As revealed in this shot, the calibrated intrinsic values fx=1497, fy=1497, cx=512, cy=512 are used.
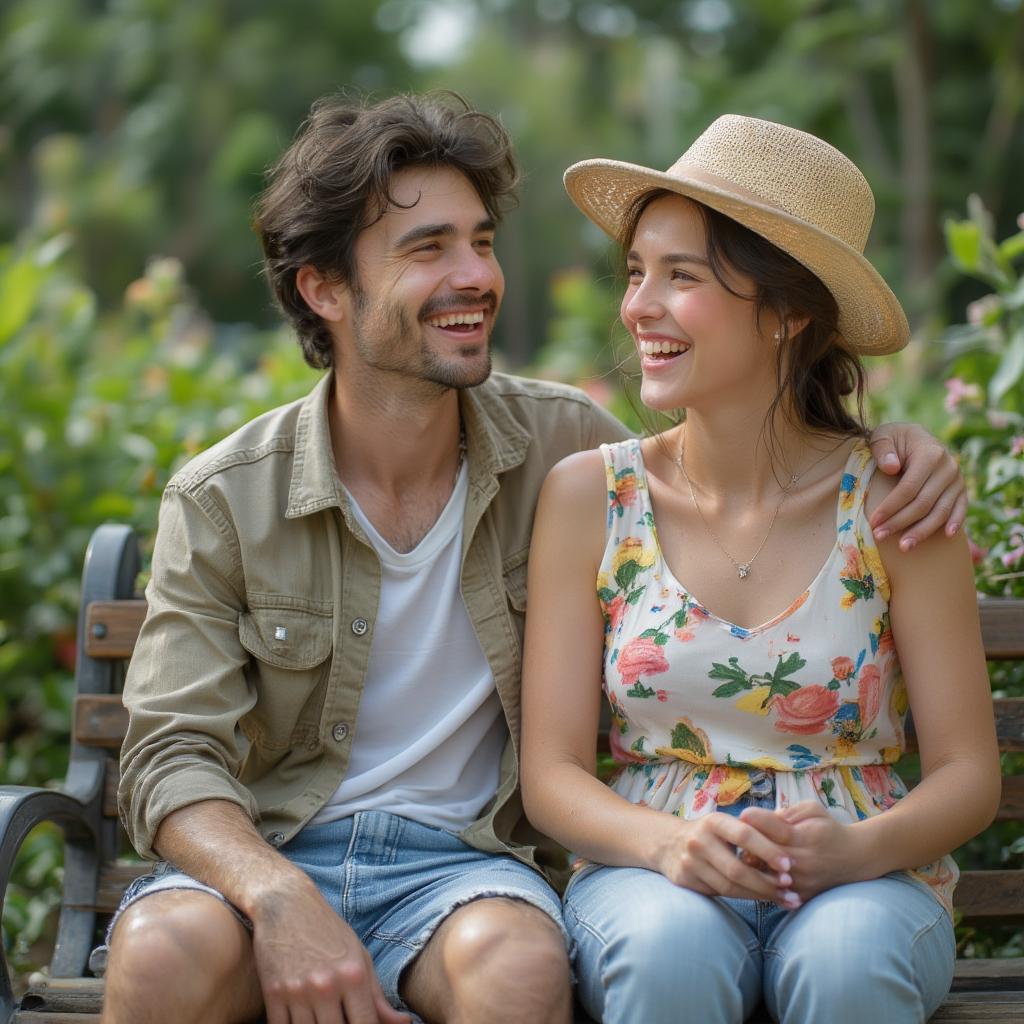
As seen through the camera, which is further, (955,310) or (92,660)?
(955,310)

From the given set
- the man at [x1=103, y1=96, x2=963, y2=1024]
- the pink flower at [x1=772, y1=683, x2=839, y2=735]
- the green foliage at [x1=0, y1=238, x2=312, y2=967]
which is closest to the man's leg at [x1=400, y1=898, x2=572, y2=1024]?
the man at [x1=103, y1=96, x2=963, y2=1024]

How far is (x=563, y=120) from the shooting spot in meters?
35.7

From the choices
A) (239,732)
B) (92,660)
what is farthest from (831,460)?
(92,660)

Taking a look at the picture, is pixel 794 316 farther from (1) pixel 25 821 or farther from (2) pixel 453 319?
(1) pixel 25 821

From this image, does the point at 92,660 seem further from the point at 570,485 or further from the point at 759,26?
the point at 759,26

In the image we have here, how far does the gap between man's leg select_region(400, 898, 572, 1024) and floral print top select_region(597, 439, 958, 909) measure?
1.36ft

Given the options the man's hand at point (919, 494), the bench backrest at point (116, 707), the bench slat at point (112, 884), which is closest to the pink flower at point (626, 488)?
the man's hand at point (919, 494)

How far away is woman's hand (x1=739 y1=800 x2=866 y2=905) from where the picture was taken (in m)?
2.54

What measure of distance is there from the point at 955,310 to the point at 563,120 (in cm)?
1905

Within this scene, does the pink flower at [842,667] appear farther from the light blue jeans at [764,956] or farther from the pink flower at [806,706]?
the light blue jeans at [764,956]

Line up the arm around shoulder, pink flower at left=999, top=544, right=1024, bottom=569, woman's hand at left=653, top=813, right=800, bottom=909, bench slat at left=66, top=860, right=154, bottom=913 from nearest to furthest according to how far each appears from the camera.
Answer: woman's hand at left=653, top=813, right=800, bottom=909, the arm around shoulder, bench slat at left=66, top=860, right=154, bottom=913, pink flower at left=999, top=544, right=1024, bottom=569

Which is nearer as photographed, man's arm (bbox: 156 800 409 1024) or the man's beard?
man's arm (bbox: 156 800 409 1024)

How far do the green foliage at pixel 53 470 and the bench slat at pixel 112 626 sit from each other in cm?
73

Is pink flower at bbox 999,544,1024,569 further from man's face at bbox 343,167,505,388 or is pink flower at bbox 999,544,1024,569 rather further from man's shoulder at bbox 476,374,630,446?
man's face at bbox 343,167,505,388
